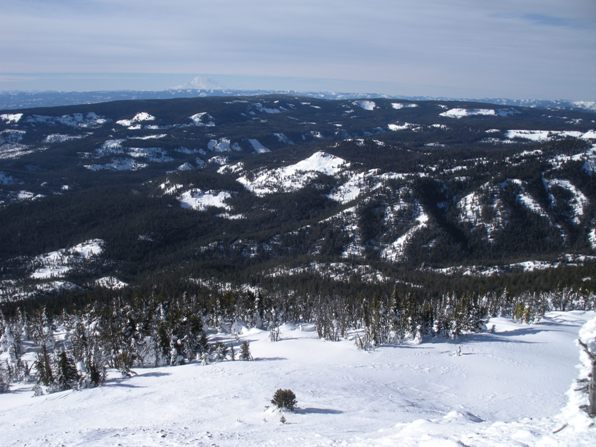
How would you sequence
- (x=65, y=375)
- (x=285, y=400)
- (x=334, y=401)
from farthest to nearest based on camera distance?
(x=65, y=375)
(x=334, y=401)
(x=285, y=400)

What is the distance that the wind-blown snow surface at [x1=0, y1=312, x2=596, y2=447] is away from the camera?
34500 mm

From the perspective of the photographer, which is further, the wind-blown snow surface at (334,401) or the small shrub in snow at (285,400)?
the small shrub in snow at (285,400)

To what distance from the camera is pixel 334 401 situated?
52.7 meters

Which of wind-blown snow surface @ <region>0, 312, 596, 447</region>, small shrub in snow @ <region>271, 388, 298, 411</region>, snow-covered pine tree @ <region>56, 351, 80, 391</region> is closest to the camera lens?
wind-blown snow surface @ <region>0, 312, 596, 447</region>

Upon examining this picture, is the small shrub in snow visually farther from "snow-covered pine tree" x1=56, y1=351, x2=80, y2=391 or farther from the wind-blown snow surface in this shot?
"snow-covered pine tree" x1=56, y1=351, x2=80, y2=391

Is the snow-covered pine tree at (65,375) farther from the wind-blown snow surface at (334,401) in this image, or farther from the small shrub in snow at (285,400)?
the small shrub in snow at (285,400)

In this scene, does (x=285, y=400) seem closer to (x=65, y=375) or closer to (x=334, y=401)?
(x=334, y=401)

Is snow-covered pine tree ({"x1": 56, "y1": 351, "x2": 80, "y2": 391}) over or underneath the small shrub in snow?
underneath

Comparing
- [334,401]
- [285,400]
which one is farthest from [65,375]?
[334,401]

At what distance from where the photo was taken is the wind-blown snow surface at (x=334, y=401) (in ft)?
113

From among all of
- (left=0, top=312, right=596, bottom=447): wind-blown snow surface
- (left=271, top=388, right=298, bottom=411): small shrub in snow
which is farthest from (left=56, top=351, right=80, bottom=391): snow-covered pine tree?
(left=271, top=388, right=298, bottom=411): small shrub in snow

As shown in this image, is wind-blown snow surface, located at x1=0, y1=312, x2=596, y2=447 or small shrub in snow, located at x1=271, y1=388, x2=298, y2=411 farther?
small shrub in snow, located at x1=271, y1=388, x2=298, y2=411

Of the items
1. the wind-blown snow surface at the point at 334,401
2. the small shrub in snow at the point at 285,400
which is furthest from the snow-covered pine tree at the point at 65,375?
the small shrub in snow at the point at 285,400

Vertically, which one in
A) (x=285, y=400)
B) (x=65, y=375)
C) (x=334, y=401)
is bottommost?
(x=65, y=375)
